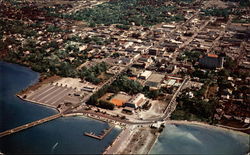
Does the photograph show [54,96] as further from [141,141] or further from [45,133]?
[141,141]

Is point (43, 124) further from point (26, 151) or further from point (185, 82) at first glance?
point (185, 82)

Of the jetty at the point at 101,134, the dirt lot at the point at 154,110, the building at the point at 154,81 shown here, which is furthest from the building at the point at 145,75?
the jetty at the point at 101,134

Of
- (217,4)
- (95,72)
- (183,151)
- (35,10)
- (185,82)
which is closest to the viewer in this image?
(183,151)

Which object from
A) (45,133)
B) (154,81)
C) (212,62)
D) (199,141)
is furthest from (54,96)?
(212,62)

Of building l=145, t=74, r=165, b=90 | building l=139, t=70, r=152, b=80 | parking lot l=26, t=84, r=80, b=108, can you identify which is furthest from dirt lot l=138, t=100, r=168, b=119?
parking lot l=26, t=84, r=80, b=108

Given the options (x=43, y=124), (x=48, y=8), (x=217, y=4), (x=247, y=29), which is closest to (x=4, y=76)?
(x=43, y=124)
